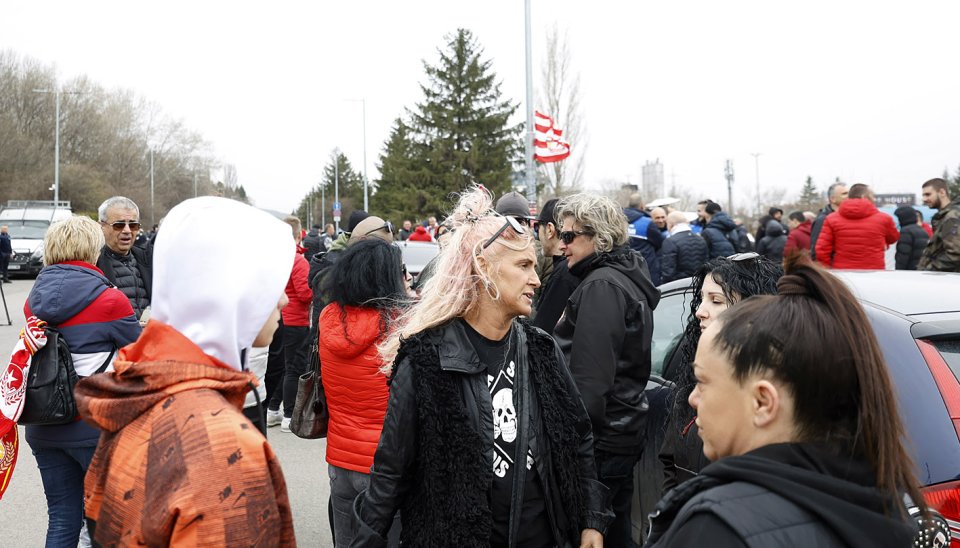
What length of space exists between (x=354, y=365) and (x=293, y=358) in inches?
152

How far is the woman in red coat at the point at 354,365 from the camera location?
12.0 feet

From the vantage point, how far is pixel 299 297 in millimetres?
7379

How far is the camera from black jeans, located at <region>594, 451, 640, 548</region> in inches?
142

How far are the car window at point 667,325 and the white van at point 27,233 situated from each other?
91.0 ft

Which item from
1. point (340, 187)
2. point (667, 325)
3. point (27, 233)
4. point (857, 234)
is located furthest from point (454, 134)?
point (340, 187)

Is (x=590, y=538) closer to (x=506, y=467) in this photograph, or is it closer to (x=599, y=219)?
(x=506, y=467)

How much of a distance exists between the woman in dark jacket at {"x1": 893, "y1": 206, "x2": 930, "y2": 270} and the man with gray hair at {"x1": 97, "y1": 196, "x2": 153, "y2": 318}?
30.5 ft

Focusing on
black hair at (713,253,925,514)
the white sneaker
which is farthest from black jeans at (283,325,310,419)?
black hair at (713,253,925,514)

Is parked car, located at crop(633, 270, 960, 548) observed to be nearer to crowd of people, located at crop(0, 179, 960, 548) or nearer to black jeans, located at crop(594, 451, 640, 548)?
crowd of people, located at crop(0, 179, 960, 548)

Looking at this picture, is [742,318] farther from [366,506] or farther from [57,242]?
[57,242]

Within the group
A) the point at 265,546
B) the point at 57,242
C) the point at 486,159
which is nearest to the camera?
the point at 265,546

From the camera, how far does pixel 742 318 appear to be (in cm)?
153

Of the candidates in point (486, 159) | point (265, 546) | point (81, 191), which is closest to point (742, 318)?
point (265, 546)

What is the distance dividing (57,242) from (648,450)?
134 inches
